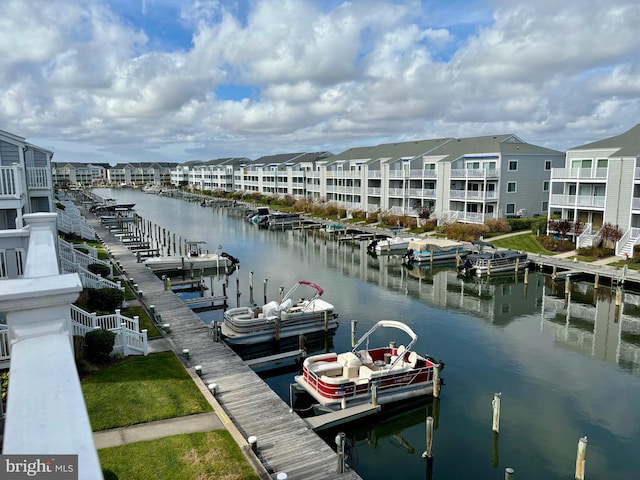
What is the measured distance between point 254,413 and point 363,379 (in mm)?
5294

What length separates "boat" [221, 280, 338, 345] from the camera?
2794cm

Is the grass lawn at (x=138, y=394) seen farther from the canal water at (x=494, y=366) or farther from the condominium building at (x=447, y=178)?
the condominium building at (x=447, y=178)

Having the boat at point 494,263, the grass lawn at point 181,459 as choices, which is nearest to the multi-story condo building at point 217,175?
the boat at point 494,263

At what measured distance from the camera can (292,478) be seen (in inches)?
548

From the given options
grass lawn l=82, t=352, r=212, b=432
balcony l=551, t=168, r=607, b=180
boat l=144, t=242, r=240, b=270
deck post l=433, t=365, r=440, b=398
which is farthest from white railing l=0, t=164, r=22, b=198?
balcony l=551, t=168, r=607, b=180

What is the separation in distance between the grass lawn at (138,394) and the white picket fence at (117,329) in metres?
0.79

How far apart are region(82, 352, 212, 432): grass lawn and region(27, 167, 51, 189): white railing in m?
14.1

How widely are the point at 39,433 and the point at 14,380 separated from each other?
532 millimetres

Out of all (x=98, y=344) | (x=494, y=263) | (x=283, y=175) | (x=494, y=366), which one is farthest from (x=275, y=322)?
(x=283, y=175)

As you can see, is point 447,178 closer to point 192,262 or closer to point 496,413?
point 192,262

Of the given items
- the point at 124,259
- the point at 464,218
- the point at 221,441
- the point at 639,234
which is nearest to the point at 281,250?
the point at 124,259

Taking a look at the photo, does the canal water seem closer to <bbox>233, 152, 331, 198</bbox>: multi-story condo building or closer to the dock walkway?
the dock walkway

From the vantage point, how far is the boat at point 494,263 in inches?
1889

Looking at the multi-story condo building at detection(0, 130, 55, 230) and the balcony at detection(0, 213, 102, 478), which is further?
the multi-story condo building at detection(0, 130, 55, 230)
